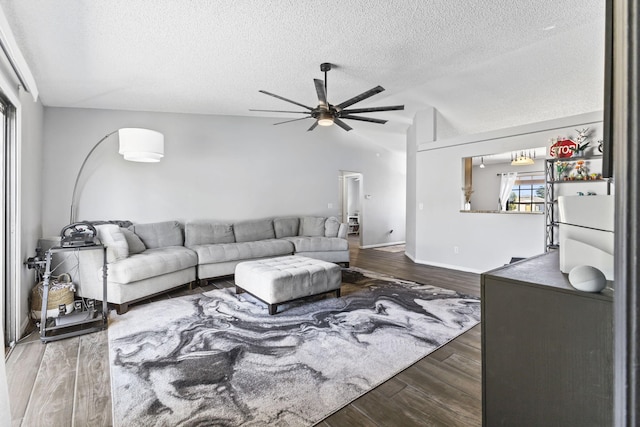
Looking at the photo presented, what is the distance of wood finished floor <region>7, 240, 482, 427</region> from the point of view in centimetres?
156

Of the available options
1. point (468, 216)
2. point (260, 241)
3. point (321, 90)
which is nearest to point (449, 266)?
point (468, 216)

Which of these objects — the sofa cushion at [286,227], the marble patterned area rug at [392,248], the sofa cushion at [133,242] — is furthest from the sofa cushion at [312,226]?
the sofa cushion at [133,242]

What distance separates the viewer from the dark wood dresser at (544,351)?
875 millimetres

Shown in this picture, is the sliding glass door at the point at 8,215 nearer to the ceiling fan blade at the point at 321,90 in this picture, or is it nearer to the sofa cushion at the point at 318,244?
the ceiling fan blade at the point at 321,90

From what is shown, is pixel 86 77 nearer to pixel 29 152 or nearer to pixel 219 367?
Result: pixel 29 152

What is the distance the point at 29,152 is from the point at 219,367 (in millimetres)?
2924

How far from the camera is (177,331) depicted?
260cm

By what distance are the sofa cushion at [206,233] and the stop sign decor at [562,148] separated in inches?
181

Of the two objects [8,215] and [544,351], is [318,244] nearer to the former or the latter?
[8,215]

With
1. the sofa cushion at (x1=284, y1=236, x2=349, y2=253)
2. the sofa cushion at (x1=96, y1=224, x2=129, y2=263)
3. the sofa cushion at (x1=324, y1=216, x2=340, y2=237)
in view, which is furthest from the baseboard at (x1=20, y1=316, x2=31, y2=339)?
the sofa cushion at (x1=324, y1=216, x2=340, y2=237)

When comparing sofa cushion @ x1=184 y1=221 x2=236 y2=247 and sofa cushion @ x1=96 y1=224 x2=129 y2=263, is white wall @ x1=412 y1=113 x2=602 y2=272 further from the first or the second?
sofa cushion @ x1=96 y1=224 x2=129 y2=263

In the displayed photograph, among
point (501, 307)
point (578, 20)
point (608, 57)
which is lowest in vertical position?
point (501, 307)

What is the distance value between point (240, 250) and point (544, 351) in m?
3.92

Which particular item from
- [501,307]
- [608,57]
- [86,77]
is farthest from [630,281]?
[86,77]
